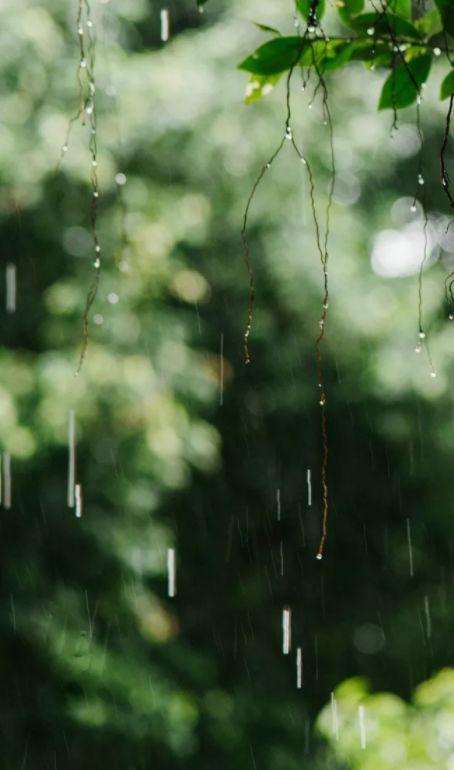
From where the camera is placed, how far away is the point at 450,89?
115 cm

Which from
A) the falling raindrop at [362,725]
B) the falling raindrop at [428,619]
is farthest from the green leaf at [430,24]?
the falling raindrop at [428,619]

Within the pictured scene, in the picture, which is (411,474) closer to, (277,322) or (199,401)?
(277,322)

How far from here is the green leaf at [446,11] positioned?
1091 mm

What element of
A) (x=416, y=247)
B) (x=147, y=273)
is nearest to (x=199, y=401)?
(x=147, y=273)

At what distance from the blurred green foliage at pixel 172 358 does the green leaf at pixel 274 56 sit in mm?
3157

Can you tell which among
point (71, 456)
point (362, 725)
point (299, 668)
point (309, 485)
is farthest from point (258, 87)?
point (299, 668)

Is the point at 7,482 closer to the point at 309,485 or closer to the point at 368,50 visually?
the point at 309,485

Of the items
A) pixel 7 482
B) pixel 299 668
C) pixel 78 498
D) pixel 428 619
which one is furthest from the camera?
pixel 299 668

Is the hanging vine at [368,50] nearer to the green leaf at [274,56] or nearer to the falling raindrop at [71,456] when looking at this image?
the green leaf at [274,56]

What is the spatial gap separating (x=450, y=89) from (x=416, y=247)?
402 centimetres

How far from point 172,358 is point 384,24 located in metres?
3.58

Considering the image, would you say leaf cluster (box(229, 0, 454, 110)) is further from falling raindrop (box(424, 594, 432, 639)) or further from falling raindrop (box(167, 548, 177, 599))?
falling raindrop (box(424, 594, 432, 639))

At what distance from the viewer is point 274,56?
1125 millimetres

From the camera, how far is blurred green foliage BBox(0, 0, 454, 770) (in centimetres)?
439
